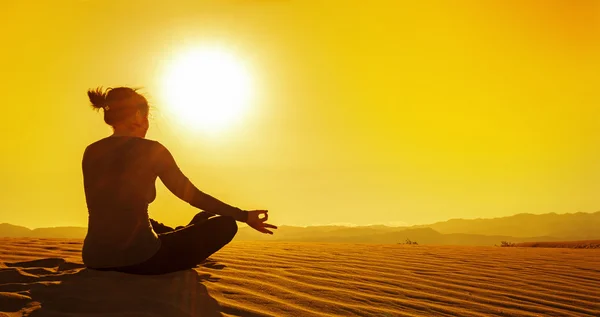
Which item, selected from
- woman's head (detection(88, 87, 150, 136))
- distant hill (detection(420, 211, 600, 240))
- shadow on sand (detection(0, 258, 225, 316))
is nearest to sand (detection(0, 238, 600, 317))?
shadow on sand (detection(0, 258, 225, 316))

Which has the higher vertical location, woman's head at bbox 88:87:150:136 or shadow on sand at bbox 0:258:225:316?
woman's head at bbox 88:87:150:136

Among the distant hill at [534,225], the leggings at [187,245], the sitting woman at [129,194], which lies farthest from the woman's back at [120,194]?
the distant hill at [534,225]

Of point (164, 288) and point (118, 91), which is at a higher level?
point (118, 91)

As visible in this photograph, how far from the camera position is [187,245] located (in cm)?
356

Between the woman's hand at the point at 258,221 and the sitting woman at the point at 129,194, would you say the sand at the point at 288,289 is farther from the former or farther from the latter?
the woman's hand at the point at 258,221

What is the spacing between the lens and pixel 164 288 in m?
3.16

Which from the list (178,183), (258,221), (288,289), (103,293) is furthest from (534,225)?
(103,293)

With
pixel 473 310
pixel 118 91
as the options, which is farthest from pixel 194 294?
pixel 473 310

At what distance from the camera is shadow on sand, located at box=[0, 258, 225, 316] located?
269 centimetres

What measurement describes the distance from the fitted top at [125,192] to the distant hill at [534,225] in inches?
6013

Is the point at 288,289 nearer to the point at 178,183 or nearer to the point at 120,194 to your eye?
the point at 178,183

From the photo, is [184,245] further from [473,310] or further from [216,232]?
[473,310]

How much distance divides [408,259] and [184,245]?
3.39 m

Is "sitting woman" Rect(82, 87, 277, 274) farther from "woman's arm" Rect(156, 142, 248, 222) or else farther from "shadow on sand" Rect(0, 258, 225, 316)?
"shadow on sand" Rect(0, 258, 225, 316)
